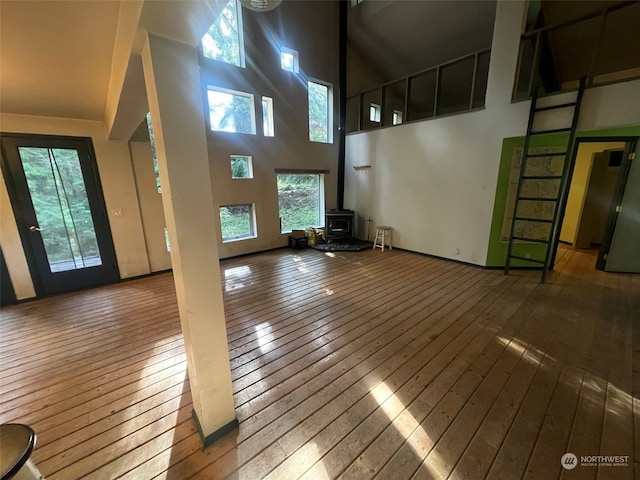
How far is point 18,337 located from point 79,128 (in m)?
2.66

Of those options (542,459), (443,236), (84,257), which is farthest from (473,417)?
(84,257)

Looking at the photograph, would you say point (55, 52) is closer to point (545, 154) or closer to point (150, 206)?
point (150, 206)

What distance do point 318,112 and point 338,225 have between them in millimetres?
2807

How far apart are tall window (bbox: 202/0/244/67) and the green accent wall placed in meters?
4.94

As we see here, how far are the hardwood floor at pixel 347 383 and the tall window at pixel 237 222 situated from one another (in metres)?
1.81

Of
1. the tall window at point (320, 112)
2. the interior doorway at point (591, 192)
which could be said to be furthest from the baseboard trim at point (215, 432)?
the interior doorway at point (591, 192)

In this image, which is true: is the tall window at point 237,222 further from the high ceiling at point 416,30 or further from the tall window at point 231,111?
the high ceiling at point 416,30

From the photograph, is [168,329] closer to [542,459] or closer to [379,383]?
[379,383]

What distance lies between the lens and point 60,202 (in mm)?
3375

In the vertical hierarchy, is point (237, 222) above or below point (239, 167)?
below

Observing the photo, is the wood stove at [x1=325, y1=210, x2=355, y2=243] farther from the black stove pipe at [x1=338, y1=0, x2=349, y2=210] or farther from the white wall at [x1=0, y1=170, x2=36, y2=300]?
the white wall at [x1=0, y1=170, x2=36, y2=300]

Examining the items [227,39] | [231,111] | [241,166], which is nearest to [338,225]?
[241,166]

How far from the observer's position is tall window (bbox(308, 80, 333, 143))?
5.91 m

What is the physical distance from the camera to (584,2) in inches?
175
